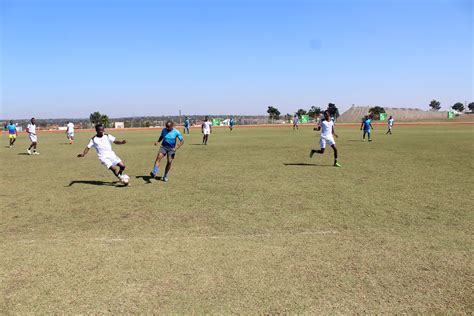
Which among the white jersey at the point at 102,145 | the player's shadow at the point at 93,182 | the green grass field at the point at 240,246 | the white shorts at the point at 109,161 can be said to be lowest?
the green grass field at the point at 240,246

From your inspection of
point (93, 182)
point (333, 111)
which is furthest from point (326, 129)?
point (333, 111)

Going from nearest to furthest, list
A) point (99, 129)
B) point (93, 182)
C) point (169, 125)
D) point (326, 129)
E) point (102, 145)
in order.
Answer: point (99, 129), point (102, 145), point (93, 182), point (169, 125), point (326, 129)

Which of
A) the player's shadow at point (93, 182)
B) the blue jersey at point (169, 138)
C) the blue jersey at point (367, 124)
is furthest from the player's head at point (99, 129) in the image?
the blue jersey at point (367, 124)

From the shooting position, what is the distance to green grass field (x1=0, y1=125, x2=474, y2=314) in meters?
3.74

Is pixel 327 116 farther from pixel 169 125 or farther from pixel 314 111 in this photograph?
pixel 314 111

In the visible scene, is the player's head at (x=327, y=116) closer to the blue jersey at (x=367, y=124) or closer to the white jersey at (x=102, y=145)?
the white jersey at (x=102, y=145)

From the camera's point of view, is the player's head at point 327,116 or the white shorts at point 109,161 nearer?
the white shorts at point 109,161

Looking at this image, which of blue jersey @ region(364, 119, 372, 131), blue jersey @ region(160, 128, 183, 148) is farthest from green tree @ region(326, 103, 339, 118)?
blue jersey @ region(160, 128, 183, 148)

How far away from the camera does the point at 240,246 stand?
16.9ft

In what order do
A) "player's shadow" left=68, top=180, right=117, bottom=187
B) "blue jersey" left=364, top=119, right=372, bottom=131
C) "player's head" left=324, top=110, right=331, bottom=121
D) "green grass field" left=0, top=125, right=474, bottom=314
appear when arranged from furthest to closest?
"blue jersey" left=364, top=119, right=372, bottom=131, "player's head" left=324, top=110, right=331, bottom=121, "player's shadow" left=68, top=180, right=117, bottom=187, "green grass field" left=0, top=125, right=474, bottom=314

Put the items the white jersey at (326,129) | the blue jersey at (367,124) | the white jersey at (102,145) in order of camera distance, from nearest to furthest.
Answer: the white jersey at (102,145) → the white jersey at (326,129) → the blue jersey at (367,124)

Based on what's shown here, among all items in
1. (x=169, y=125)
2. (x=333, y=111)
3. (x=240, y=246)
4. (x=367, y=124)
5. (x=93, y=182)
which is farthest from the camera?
(x=333, y=111)

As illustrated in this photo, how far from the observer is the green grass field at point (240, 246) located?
147 inches

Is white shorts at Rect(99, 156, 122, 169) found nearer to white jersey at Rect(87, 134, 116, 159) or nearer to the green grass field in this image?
white jersey at Rect(87, 134, 116, 159)
